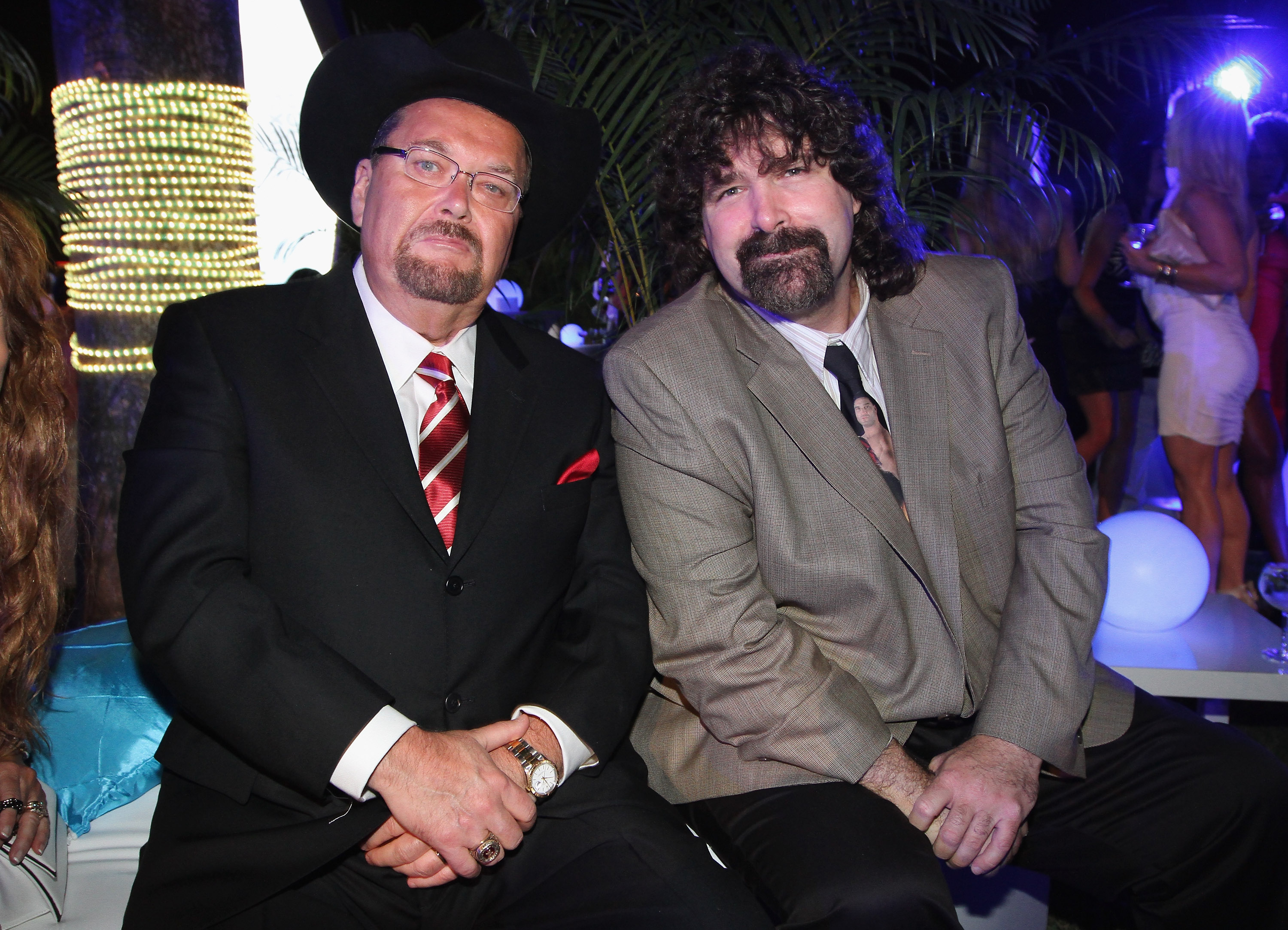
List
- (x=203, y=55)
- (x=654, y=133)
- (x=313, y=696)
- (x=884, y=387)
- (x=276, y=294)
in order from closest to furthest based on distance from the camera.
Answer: (x=313, y=696), (x=276, y=294), (x=884, y=387), (x=654, y=133), (x=203, y=55)

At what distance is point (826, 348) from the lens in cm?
225

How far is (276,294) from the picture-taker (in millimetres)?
1932

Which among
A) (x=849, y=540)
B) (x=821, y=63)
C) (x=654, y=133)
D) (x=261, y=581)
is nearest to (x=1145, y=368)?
(x=821, y=63)

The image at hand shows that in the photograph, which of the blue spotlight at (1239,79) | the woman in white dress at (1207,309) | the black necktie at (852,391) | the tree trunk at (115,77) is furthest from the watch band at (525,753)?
the blue spotlight at (1239,79)

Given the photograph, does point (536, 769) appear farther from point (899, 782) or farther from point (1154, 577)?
point (1154, 577)

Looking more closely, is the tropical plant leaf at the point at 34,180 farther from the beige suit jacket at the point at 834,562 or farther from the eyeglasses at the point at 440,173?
the beige suit jacket at the point at 834,562

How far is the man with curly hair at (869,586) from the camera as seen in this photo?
190 cm

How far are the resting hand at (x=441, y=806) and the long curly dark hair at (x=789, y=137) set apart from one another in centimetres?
142

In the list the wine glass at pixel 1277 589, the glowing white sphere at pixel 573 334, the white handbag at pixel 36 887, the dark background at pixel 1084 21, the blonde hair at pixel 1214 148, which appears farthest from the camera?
the glowing white sphere at pixel 573 334

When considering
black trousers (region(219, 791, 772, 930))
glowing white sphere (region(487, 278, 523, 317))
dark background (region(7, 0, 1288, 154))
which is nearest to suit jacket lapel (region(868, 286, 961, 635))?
black trousers (region(219, 791, 772, 930))

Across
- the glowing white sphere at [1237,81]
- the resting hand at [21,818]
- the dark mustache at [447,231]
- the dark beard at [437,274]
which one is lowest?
the resting hand at [21,818]

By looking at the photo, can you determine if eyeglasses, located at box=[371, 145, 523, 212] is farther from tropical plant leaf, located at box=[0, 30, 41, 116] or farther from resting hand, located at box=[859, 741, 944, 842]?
tropical plant leaf, located at box=[0, 30, 41, 116]

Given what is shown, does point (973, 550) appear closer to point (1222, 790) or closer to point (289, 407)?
point (1222, 790)

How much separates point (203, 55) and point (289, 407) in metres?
2.13
